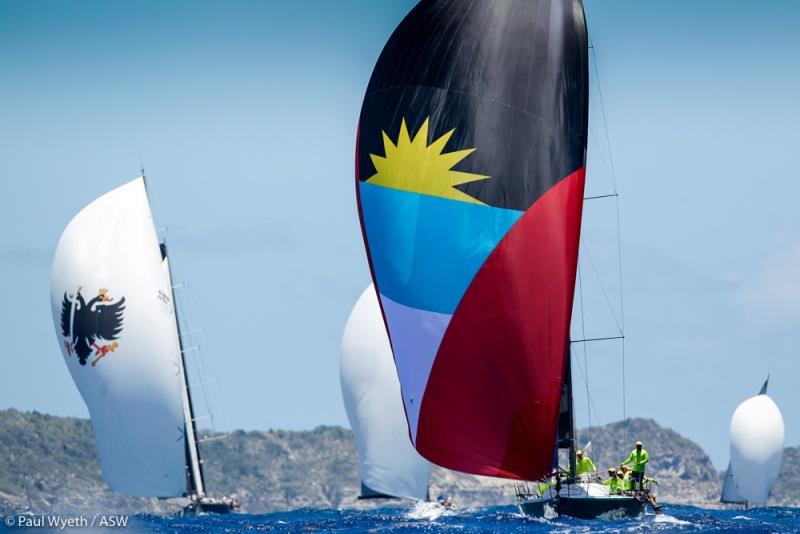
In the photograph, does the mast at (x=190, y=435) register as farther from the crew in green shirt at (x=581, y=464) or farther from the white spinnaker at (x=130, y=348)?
the crew in green shirt at (x=581, y=464)

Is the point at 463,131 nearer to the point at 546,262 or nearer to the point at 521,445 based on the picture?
the point at 546,262

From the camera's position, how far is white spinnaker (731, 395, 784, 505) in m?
82.3

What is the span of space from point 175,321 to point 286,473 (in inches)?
5388

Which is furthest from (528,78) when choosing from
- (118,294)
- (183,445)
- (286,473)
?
(286,473)

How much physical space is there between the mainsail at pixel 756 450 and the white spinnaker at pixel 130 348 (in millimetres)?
36345

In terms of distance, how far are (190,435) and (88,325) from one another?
25.1 ft

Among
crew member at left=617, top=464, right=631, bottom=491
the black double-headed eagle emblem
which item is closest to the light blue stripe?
crew member at left=617, top=464, right=631, bottom=491

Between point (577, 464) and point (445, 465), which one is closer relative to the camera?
point (445, 465)

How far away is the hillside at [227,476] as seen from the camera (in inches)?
5384

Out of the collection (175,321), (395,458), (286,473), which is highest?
(175,321)

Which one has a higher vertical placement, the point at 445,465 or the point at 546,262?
the point at 546,262

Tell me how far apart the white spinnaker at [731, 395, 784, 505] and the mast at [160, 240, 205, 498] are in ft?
107

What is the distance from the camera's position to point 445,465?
32.9m

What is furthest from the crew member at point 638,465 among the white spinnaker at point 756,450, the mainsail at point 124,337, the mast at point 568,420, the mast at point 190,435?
the white spinnaker at point 756,450
